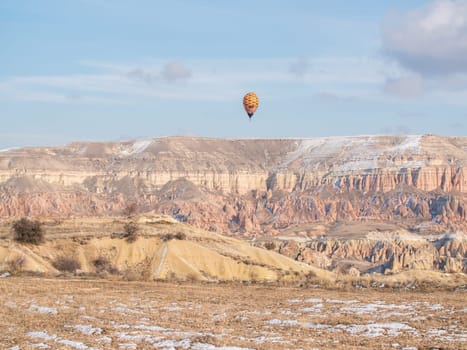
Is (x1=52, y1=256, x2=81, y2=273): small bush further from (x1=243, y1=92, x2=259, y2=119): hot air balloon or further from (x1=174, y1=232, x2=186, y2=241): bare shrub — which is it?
(x1=243, y1=92, x2=259, y2=119): hot air balloon

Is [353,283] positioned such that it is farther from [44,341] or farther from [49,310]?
[44,341]

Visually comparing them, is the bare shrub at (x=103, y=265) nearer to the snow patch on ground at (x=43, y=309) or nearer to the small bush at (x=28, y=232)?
the small bush at (x=28, y=232)

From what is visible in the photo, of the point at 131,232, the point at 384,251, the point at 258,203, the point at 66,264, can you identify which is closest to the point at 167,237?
the point at 131,232

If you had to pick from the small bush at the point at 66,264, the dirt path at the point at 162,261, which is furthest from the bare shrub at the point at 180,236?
the small bush at the point at 66,264

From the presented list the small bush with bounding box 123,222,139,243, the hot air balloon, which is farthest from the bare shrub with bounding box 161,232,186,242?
the hot air balloon

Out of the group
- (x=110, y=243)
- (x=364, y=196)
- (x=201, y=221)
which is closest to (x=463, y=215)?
(x=364, y=196)

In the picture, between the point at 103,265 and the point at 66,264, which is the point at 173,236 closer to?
the point at 103,265
